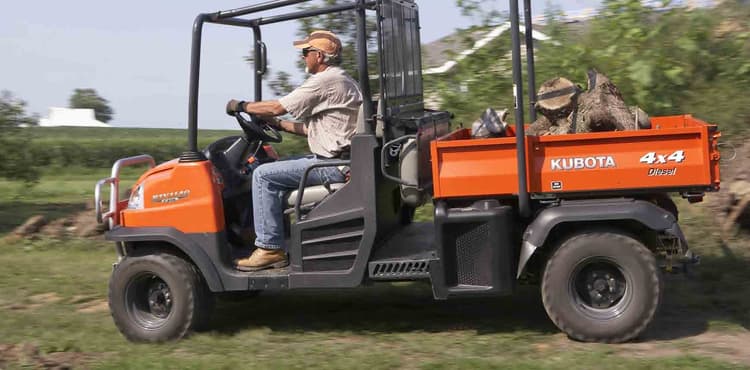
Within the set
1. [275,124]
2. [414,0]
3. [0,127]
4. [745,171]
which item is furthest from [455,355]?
[0,127]

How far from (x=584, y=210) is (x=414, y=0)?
2090mm

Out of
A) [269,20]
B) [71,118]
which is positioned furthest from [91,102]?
[269,20]

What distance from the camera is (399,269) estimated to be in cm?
610

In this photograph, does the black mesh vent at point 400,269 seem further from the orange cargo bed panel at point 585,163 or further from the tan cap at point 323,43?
the tan cap at point 323,43

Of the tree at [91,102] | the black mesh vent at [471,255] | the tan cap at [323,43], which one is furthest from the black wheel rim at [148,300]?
the tree at [91,102]

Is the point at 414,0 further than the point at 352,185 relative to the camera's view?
Yes

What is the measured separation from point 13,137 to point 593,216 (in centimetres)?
1001

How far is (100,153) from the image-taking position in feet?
83.6

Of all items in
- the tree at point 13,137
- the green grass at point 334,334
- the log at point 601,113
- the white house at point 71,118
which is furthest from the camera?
the white house at point 71,118

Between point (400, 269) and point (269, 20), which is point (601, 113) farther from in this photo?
point (269, 20)

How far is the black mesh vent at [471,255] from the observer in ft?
19.4

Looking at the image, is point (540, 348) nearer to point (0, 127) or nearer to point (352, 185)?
point (352, 185)

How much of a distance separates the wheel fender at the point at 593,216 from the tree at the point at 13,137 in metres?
9.59

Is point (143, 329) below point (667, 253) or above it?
below
